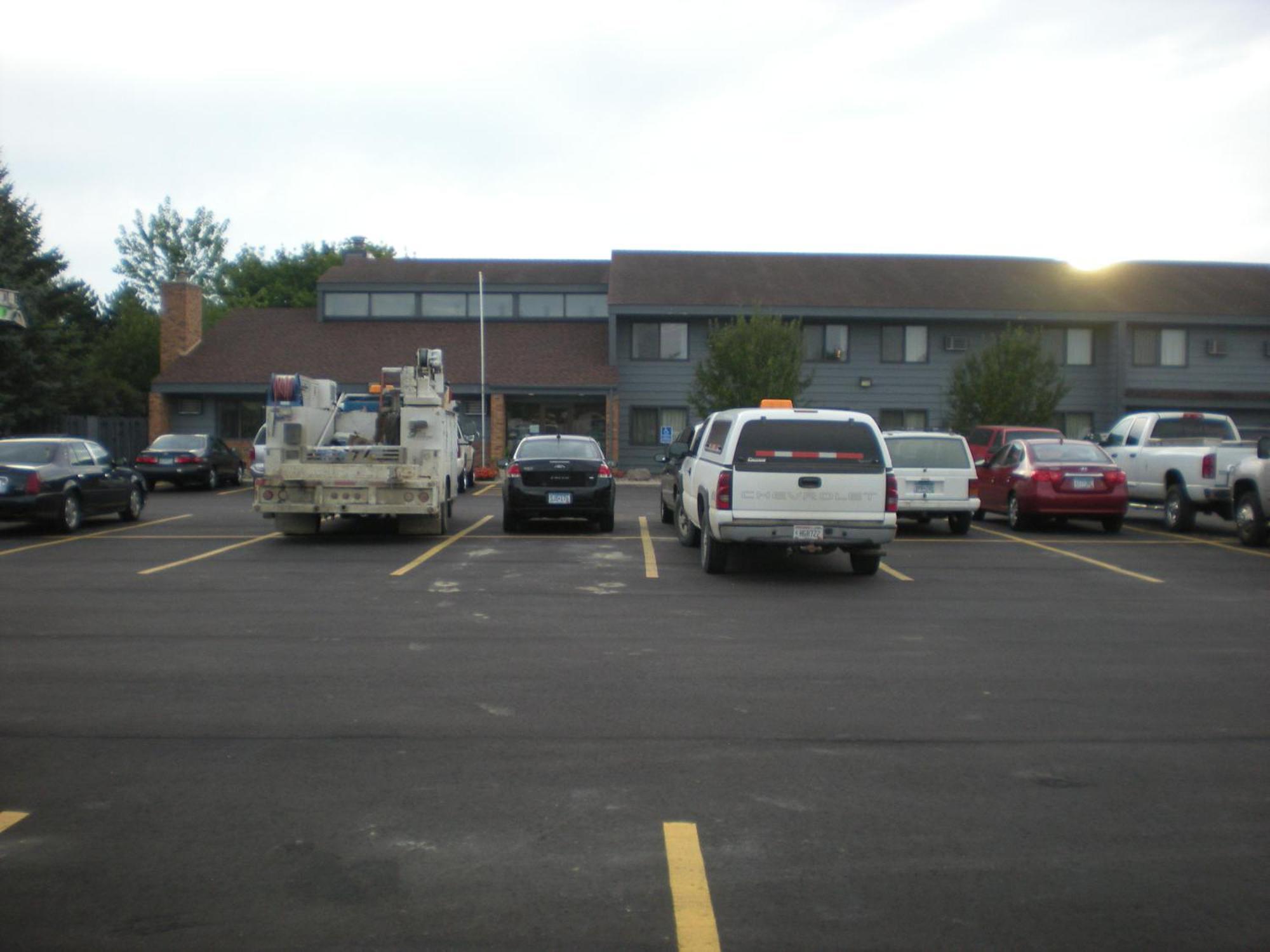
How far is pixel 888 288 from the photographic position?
3941cm

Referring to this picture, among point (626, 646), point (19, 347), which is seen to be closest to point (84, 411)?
point (19, 347)

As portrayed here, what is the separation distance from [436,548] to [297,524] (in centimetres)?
266

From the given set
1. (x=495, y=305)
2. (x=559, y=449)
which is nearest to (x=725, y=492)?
(x=559, y=449)

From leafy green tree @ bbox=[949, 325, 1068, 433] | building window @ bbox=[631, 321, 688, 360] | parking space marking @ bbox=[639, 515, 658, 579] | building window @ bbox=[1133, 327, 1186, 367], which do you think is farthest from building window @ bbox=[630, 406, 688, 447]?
parking space marking @ bbox=[639, 515, 658, 579]

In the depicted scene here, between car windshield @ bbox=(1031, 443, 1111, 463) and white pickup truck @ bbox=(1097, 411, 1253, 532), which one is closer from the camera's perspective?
white pickup truck @ bbox=(1097, 411, 1253, 532)

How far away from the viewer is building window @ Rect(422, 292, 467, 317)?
1641 inches

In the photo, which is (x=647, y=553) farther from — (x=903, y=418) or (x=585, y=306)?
(x=585, y=306)

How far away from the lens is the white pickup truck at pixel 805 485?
1303cm

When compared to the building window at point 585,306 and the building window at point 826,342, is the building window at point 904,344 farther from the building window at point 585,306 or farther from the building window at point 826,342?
the building window at point 585,306

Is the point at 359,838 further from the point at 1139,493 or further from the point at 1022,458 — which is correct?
the point at 1139,493

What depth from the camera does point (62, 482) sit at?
18250 millimetres

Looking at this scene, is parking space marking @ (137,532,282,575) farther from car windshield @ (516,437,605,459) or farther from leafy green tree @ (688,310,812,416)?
leafy green tree @ (688,310,812,416)

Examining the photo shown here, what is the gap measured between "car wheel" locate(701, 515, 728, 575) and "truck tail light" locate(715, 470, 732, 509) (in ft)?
1.82

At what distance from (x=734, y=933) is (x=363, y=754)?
8.91ft
